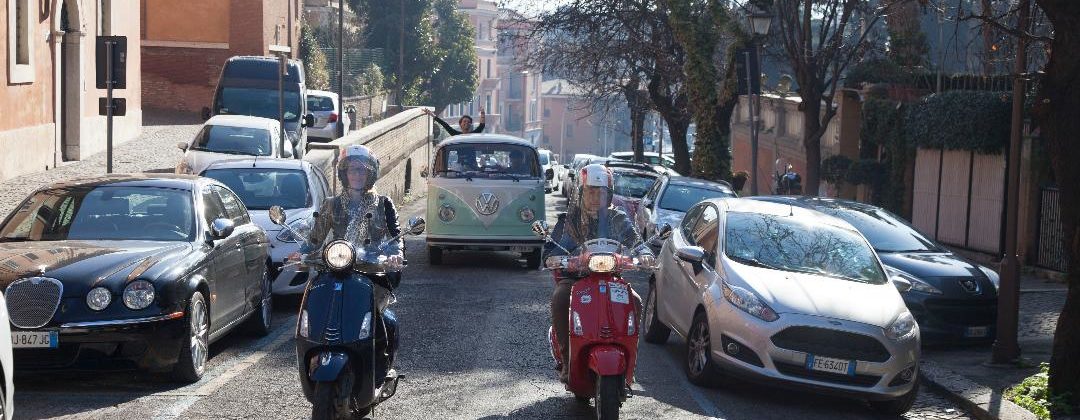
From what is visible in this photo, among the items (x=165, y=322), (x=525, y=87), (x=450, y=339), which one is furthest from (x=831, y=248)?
(x=525, y=87)

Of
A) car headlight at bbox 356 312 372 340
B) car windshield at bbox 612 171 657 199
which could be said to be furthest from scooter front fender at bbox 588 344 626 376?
car windshield at bbox 612 171 657 199

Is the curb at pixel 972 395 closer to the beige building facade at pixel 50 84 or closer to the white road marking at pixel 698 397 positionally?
the white road marking at pixel 698 397

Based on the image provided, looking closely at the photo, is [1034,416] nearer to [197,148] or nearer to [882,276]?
[882,276]

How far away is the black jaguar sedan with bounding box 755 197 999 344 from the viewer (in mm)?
13133

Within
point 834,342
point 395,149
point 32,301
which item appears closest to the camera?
point 32,301

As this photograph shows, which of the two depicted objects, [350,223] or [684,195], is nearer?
[350,223]

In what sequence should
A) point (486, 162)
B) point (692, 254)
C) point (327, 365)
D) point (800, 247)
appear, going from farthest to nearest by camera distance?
1. point (486, 162)
2. point (800, 247)
3. point (692, 254)
4. point (327, 365)

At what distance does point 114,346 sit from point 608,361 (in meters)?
3.45

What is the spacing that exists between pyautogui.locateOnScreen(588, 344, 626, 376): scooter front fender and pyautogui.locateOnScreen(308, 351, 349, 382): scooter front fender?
1567mm

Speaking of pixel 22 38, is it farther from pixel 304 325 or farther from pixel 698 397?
pixel 304 325

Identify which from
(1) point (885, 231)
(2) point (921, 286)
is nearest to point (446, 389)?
(2) point (921, 286)

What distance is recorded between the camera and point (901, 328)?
32.6ft

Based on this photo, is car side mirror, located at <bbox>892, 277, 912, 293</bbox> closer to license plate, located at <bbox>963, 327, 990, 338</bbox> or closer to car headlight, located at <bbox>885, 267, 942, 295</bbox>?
car headlight, located at <bbox>885, 267, 942, 295</bbox>

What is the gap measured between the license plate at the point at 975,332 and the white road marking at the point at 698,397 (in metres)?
3.64
